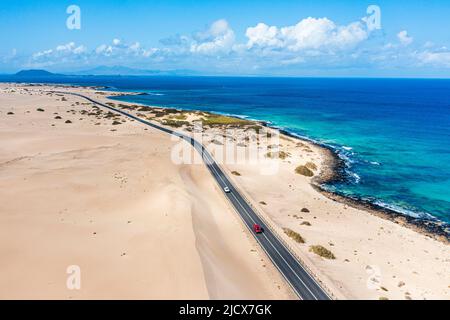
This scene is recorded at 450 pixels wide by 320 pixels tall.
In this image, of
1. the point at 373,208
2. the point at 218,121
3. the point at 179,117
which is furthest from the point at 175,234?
the point at 179,117

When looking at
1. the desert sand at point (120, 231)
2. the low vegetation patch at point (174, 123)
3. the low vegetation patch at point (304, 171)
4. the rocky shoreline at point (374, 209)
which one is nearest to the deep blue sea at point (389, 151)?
the rocky shoreline at point (374, 209)

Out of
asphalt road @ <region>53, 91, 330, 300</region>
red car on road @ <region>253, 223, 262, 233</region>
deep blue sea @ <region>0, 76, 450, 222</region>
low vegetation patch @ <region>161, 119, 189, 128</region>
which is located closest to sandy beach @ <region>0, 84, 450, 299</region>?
asphalt road @ <region>53, 91, 330, 300</region>

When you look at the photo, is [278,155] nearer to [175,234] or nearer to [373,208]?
[373,208]

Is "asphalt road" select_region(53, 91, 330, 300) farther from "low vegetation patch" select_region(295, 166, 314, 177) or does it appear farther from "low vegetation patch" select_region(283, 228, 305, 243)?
"low vegetation patch" select_region(295, 166, 314, 177)

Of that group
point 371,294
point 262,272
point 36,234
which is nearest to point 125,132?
point 36,234

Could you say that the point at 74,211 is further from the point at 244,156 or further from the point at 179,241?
the point at 244,156

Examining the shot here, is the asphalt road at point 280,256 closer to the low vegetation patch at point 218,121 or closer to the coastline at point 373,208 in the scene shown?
the coastline at point 373,208
